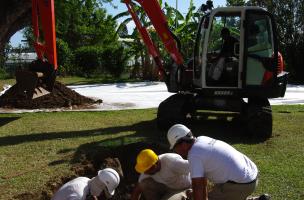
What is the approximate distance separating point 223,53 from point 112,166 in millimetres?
4144

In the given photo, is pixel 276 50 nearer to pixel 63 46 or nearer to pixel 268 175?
pixel 268 175

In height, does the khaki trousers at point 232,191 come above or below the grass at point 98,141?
above

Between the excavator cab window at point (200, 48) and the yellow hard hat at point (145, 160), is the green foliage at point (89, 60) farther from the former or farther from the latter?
the yellow hard hat at point (145, 160)

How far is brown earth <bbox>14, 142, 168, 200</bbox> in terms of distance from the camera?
6137mm

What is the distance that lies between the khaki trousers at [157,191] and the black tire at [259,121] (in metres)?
3.94

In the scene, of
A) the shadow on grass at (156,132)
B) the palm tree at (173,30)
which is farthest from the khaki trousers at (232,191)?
the palm tree at (173,30)

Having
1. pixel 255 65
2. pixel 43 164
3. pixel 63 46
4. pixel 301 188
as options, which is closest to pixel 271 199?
pixel 301 188

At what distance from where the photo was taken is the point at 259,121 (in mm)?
9086

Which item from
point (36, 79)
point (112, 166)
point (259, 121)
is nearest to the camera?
point (112, 166)

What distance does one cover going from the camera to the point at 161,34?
404 inches

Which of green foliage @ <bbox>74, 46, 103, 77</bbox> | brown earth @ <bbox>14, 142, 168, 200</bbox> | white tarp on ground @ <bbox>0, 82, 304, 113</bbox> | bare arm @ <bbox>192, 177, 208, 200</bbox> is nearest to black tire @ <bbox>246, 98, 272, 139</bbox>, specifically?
brown earth @ <bbox>14, 142, 168, 200</bbox>

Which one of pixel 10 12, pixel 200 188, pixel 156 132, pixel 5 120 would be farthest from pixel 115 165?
pixel 10 12

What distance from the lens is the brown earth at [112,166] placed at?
6.14 metres

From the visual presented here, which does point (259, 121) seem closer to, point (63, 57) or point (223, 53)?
point (223, 53)
